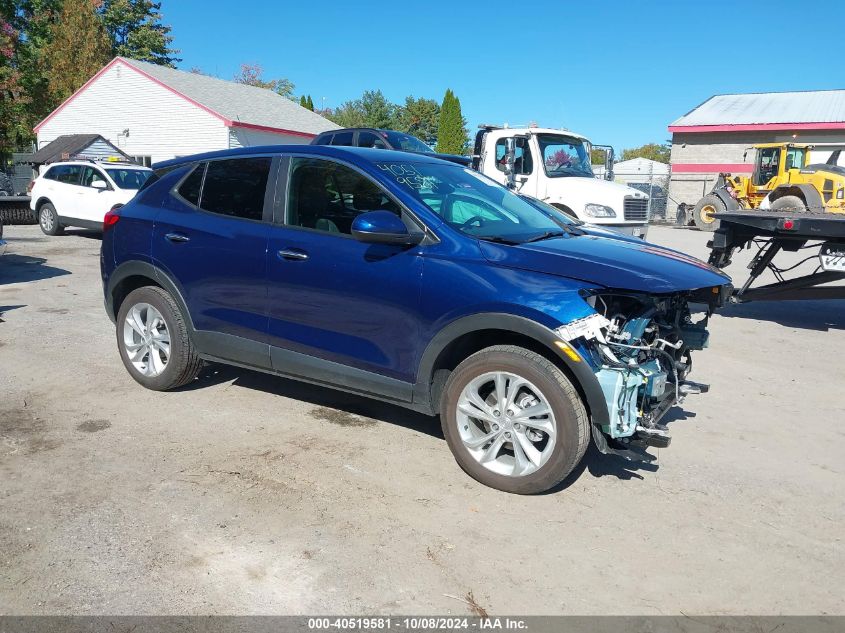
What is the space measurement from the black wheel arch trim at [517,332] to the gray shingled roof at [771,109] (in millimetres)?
35066

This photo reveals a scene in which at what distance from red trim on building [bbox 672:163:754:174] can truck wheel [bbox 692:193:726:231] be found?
41.2 ft

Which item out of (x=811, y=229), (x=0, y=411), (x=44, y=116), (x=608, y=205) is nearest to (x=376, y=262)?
(x=0, y=411)

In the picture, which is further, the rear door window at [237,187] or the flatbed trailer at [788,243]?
the flatbed trailer at [788,243]

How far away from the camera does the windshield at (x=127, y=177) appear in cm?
1577

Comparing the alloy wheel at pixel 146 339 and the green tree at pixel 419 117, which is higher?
the green tree at pixel 419 117

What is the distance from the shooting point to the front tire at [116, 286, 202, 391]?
206 inches

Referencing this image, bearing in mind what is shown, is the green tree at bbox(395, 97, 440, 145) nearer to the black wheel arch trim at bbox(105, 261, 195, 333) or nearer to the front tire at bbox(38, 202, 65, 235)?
the front tire at bbox(38, 202, 65, 235)

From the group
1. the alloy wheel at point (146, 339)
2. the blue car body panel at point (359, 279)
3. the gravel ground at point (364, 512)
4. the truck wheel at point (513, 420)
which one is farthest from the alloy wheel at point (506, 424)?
the alloy wheel at point (146, 339)

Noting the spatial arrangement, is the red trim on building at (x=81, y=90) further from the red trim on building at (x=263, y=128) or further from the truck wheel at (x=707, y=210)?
the truck wheel at (x=707, y=210)

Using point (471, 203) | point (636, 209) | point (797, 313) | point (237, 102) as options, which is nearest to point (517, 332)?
point (471, 203)

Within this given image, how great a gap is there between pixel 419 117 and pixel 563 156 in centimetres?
6270

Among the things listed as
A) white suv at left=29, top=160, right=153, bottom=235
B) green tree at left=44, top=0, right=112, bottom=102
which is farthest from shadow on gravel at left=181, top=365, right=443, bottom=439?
green tree at left=44, top=0, right=112, bottom=102

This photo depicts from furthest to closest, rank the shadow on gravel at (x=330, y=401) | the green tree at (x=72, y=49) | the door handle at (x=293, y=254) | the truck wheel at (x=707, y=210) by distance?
1. the green tree at (x=72, y=49)
2. the truck wheel at (x=707, y=210)
3. the shadow on gravel at (x=330, y=401)
4. the door handle at (x=293, y=254)

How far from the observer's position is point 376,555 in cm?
332
